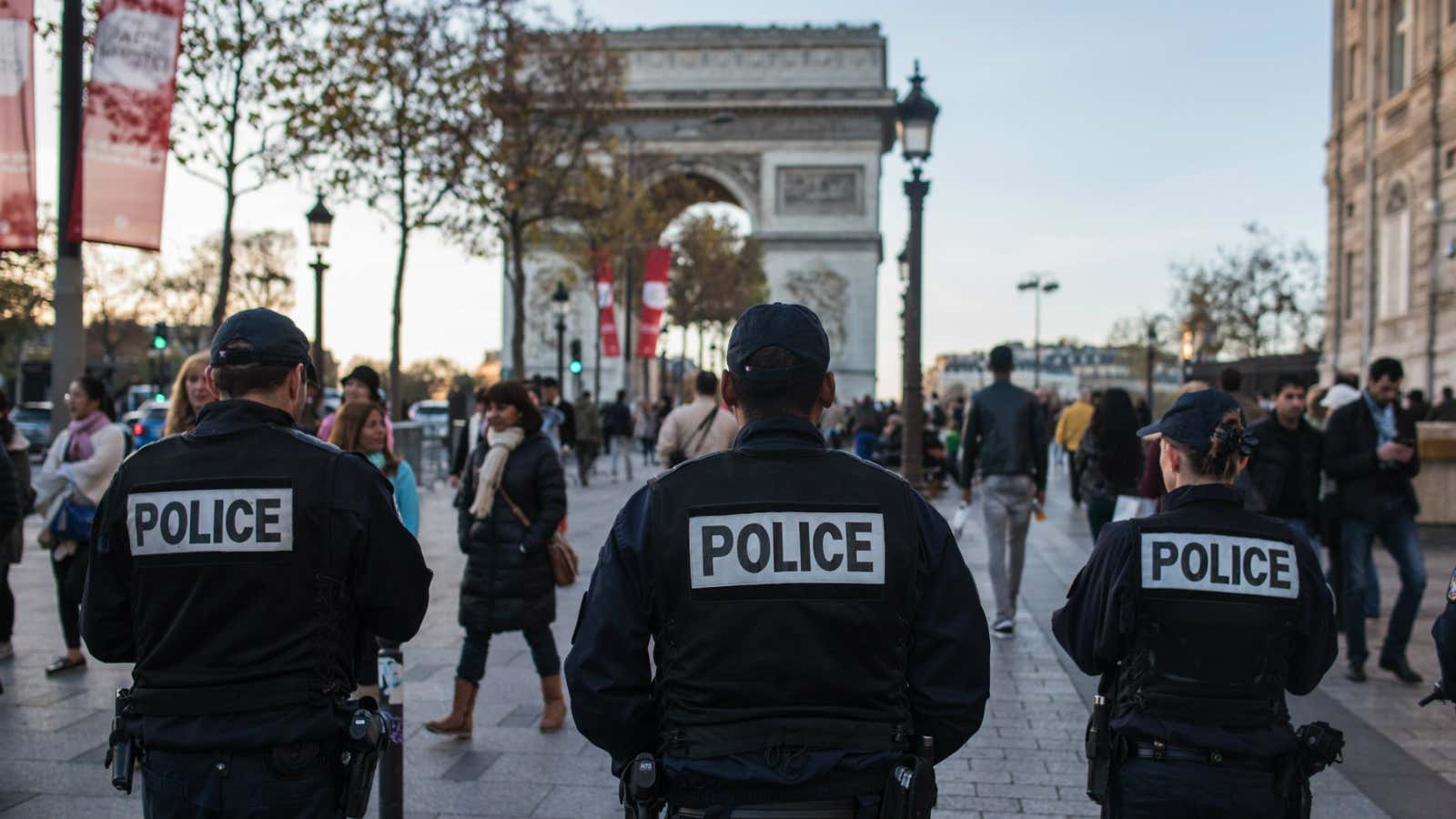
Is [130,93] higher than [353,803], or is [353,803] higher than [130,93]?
[130,93]

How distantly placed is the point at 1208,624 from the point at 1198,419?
56 cm

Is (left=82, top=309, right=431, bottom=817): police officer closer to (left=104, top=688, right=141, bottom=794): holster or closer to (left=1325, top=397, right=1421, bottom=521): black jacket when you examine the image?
(left=104, top=688, right=141, bottom=794): holster

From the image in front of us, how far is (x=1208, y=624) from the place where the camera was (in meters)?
3.13

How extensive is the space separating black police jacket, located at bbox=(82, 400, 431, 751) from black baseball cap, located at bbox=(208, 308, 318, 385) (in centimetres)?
11

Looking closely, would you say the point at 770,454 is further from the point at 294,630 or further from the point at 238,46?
the point at 238,46

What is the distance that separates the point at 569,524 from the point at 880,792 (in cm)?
1368

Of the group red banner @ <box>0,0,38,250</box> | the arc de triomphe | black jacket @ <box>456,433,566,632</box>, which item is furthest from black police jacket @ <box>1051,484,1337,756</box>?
the arc de triomphe

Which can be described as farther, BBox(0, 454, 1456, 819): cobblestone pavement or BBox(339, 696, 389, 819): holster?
BBox(0, 454, 1456, 819): cobblestone pavement

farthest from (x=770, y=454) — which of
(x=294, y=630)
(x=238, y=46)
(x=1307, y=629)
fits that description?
(x=238, y=46)

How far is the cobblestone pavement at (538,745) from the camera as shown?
5051mm

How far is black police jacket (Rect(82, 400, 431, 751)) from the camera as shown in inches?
113

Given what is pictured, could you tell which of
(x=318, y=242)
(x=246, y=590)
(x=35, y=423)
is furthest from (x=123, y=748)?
(x=35, y=423)

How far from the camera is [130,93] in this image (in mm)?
9078

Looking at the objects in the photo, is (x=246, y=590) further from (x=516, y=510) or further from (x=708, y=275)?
(x=708, y=275)
